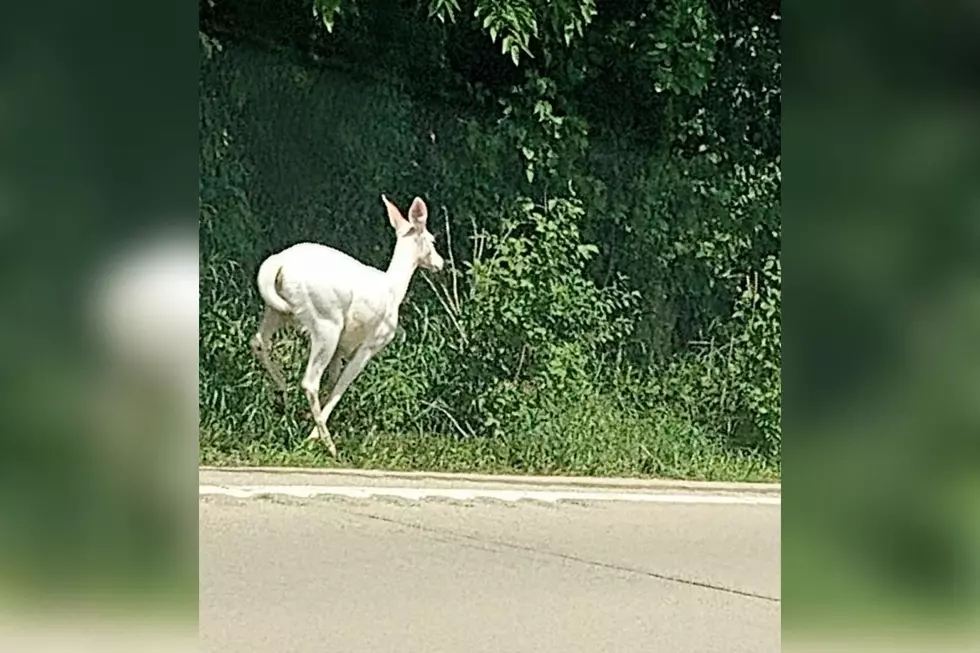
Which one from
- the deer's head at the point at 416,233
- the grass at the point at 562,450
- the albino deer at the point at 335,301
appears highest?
the deer's head at the point at 416,233

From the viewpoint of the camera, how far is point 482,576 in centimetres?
358

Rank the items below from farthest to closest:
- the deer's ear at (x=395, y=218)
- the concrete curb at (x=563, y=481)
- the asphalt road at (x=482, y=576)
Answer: the deer's ear at (x=395, y=218) → the concrete curb at (x=563, y=481) → the asphalt road at (x=482, y=576)

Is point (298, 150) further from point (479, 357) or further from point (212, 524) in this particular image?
point (212, 524)

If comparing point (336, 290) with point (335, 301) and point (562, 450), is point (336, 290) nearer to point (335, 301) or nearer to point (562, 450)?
point (335, 301)

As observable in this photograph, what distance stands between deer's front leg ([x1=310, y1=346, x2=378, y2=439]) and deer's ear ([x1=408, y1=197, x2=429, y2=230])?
0.42 m

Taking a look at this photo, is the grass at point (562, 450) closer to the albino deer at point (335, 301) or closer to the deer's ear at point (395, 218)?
the albino deer at point (335, 301)

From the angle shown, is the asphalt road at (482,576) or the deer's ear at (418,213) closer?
the asphalt road at (482,576)

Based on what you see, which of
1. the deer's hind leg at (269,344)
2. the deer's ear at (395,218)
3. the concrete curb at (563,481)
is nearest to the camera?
the concrete curb at (563,481)

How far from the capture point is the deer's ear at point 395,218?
399 centimetres

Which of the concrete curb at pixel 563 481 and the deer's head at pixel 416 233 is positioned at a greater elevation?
the deer's head at pixel 416 233

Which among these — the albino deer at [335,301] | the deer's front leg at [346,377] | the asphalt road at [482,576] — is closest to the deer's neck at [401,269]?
the albino deer at [335,301]

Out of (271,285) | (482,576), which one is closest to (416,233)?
(271,285)
